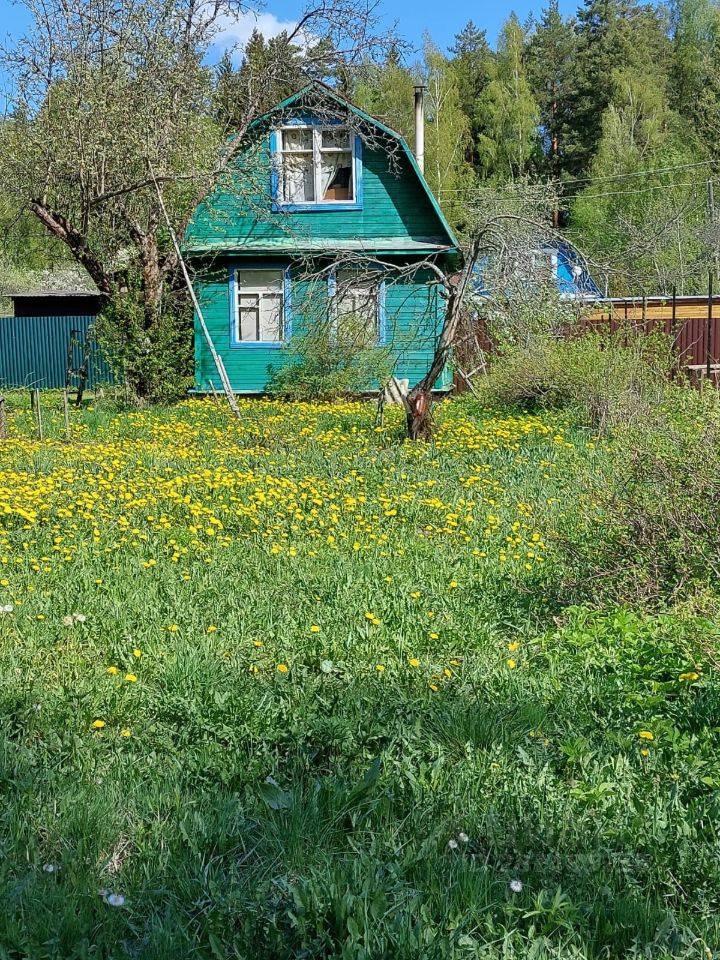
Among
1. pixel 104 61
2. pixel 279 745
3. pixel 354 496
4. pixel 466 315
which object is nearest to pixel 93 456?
pixel 354 496

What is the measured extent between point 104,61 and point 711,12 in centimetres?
4723

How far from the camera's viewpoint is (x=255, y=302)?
804 inches

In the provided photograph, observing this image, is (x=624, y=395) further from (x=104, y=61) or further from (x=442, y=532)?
(x=104, y=61)

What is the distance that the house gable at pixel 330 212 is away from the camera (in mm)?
19500

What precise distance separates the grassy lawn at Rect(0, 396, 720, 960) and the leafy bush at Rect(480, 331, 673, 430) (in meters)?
5.56

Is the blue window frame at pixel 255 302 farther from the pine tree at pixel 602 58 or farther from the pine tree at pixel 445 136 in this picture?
the pine tree at pixel 602 58

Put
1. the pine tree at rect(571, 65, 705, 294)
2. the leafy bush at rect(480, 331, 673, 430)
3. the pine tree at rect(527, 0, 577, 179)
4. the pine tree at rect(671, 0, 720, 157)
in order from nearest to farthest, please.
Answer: the leafy bush at rect(480, 331, 673, 430)
the pine tree at rect(571, 65, 705, 294)
the pine tree at rect(671, 0, 720, 157)
the pine tree at rect(527, 0, 577, 179)

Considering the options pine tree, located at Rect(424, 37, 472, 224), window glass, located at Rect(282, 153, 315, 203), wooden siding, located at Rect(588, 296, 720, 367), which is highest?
pine tree, located at Rect(424, 37, 472, 224)

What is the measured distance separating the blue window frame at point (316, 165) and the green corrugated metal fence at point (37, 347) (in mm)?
7950

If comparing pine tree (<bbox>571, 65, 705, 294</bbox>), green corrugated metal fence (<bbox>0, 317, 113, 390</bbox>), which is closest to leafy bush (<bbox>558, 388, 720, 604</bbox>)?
Result: green corrugated metal fence (<bbox>0, 317, 113, 390</bbox>)

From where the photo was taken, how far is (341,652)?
504cm

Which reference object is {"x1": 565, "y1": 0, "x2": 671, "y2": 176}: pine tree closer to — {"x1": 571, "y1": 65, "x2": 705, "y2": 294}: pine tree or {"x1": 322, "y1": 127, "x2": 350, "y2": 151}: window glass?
{"x1": 571, "y1": 65, "x2": 705, "y2": 294}: pine tree

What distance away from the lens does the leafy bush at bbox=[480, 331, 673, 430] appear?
1270 cm

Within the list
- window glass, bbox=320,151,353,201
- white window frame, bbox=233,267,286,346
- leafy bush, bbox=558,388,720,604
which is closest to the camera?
leafy bush, bbox=558,388,720,604
